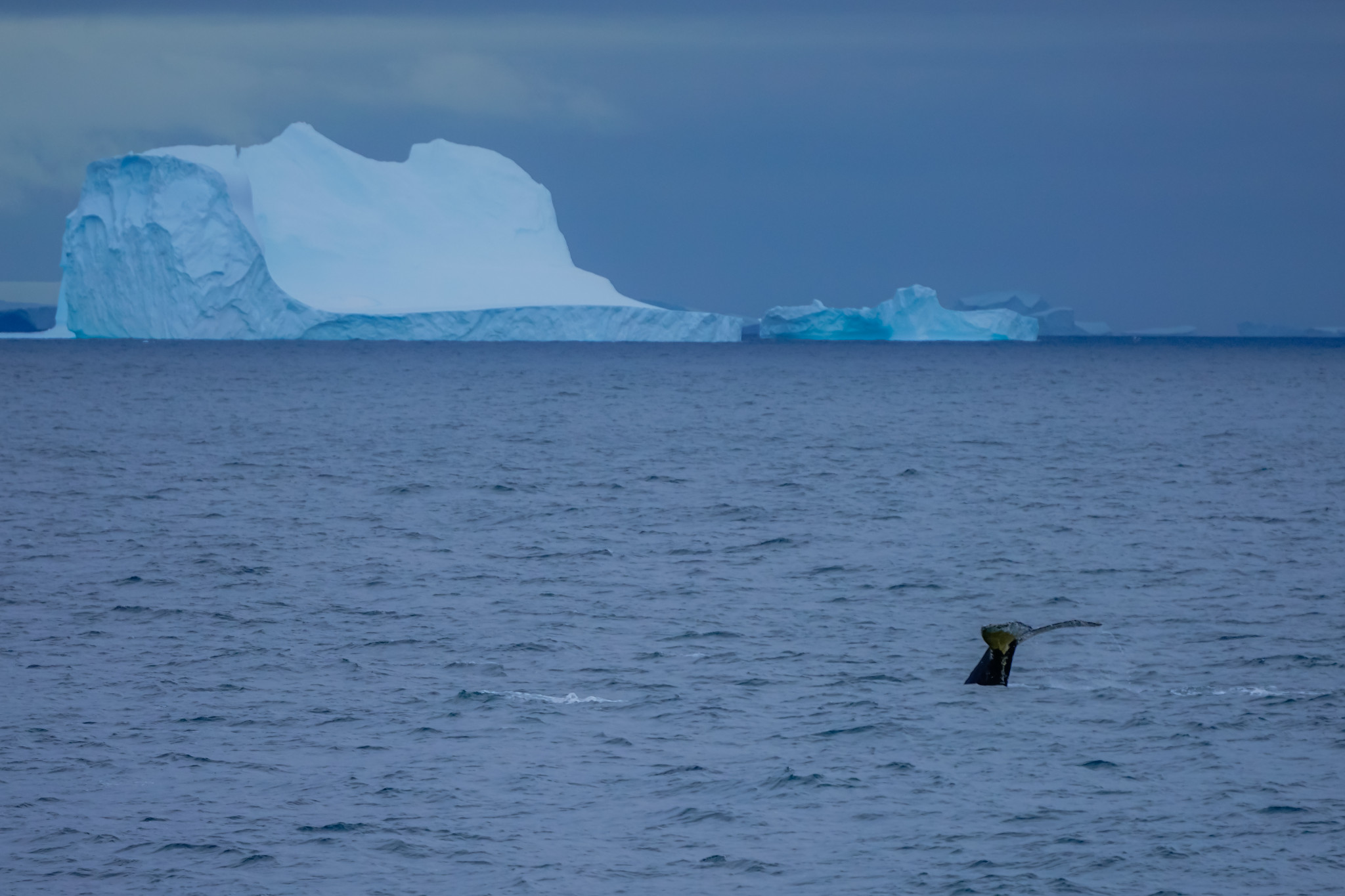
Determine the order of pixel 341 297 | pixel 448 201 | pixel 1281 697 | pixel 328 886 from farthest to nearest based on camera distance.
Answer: pixel 448 201 < pixel 341 297 < pixel 1281 697 < pixel 328 886

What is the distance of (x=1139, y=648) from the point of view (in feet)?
43.1

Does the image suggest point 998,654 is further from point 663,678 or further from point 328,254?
point 328,254

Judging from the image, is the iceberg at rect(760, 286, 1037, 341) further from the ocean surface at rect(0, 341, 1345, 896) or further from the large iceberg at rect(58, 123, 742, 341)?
the ocean surface at rect(0, 341, 1345, 896)

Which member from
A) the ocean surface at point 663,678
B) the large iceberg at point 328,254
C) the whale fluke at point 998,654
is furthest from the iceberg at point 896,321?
the whale fluke at point 998,654

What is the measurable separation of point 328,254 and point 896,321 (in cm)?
3686

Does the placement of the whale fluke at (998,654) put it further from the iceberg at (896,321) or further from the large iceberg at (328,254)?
the iceberg at (896,321)

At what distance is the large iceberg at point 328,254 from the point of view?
63.2 metres

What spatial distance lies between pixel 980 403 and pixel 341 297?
36.5 meters

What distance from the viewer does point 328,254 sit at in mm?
78250

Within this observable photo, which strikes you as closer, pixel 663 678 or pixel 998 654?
pixel 998 654

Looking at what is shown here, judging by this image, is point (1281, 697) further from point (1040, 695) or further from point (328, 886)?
point (328, 886)

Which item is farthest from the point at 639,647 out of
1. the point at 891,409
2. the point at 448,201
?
the point at 448,201

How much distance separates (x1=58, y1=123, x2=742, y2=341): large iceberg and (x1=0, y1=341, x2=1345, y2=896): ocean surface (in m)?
35.2

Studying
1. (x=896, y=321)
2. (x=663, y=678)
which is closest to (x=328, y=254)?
(x=896, y=321)
